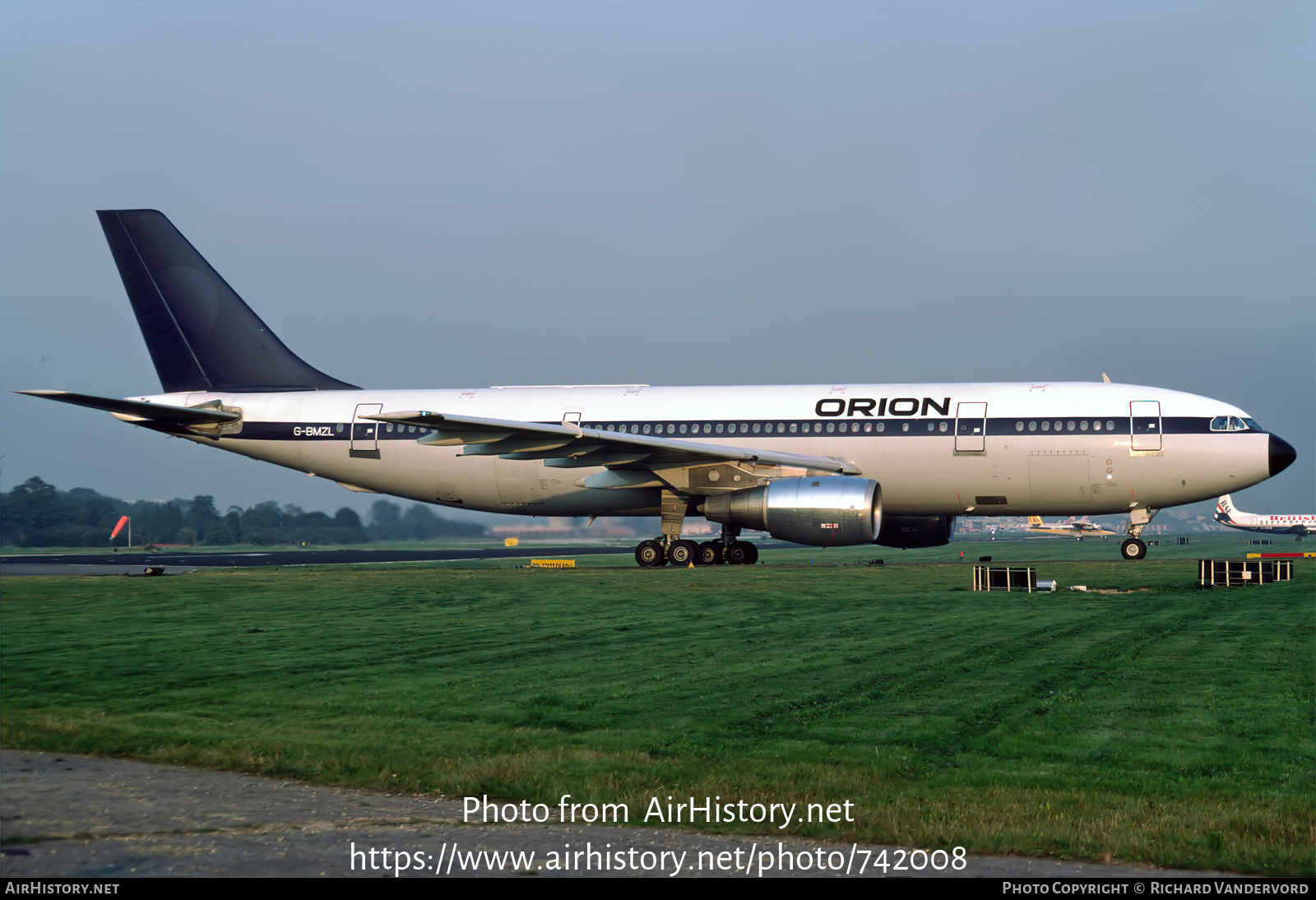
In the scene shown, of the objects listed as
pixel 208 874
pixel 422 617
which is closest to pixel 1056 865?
pixel 208 874

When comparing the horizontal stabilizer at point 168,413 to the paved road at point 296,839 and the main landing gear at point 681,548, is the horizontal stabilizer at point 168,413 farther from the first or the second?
the paved road at point 296,839

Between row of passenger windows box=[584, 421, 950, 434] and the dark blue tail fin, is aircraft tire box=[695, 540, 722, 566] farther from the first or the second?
the dark blue tail fin

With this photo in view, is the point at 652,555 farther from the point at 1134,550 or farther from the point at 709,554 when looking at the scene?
the point at 1134,550

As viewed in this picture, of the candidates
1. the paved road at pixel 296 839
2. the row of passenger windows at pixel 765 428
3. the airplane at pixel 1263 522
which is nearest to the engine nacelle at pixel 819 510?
the row of passenger windows at pixel 765 428

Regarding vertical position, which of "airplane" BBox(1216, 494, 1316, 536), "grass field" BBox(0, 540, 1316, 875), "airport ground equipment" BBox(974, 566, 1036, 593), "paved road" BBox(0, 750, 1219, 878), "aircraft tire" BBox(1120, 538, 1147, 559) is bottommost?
"paved road" BBox(0, 750, 1219, 878)

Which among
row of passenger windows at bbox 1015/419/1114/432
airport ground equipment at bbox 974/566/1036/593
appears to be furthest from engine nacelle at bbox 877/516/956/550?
airport ground equipment at bbox 974/566/1036/593

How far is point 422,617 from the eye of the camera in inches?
544

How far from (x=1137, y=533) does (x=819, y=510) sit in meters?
9.57

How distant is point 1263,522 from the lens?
92875mm

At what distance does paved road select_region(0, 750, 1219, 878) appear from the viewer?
4.89 metres

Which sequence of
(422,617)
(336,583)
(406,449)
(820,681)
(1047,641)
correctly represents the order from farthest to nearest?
(406,449), (336,583), (422,617), (1047,641), (820,681)

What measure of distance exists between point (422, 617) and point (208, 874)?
9.19 meters

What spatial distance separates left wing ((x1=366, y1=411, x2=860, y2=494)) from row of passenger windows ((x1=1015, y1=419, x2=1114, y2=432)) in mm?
3928
